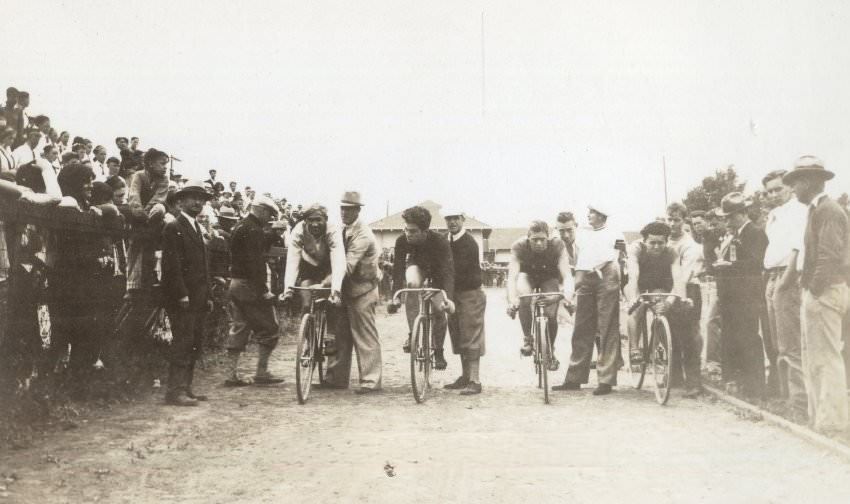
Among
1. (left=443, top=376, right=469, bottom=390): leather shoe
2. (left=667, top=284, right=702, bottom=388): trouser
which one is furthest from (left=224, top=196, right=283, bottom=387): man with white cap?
(left=667, top=284, right=702, bottom=388): trouser

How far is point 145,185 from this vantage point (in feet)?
32.6

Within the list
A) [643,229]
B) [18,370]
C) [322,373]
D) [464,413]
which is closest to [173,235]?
[18,370]

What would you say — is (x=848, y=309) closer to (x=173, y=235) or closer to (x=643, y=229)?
(x=643, y=229)

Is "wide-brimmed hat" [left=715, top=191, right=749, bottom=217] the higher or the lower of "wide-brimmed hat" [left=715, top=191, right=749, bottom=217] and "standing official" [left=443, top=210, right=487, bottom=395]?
the higher

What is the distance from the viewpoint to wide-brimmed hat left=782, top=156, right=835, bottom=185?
6895 millimetres

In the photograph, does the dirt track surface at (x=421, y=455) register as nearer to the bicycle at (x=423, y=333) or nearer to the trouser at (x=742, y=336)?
the bicycle at (x=423, y=333)

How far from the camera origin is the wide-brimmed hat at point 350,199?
962 cm

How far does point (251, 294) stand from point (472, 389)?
290 cm

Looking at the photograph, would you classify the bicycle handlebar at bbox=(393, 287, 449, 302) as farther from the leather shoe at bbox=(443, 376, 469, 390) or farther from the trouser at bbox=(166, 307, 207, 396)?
the trouser at bbox=(166, 307, 207, 396)

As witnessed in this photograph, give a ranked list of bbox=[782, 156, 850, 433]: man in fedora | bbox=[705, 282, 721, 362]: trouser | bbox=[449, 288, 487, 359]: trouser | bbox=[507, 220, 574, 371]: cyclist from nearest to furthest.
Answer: bbox=[782, 156, 850, 433]: man in fedora → bbox=[507, 220, 574, 371]: cyclist → bbox=[449, 288, 487, 359]: trouser → bbox=[705, 282, 721, 362]: trouser

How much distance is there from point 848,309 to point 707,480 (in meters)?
2.38

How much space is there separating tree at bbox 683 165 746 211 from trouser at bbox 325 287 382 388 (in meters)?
66.1

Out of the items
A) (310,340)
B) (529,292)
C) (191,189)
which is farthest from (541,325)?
(191,189)

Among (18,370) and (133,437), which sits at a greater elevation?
(18,370)
